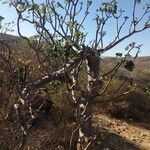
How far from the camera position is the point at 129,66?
12.7 ft

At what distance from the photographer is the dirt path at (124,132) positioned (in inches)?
360

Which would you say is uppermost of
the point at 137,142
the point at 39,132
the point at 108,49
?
the point at 108,49

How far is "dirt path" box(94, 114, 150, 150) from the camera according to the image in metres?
9.14

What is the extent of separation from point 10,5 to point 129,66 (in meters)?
1.47

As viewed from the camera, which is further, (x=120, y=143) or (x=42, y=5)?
(x=120, y=143)

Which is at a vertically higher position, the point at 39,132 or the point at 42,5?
the point at 42,5

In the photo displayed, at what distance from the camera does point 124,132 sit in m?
10.2

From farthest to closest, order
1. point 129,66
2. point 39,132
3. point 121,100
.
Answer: point 121,100, point 39,132, point 129,66

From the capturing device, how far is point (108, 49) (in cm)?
494

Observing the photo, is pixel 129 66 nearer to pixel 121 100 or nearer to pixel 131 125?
pixel 131 125

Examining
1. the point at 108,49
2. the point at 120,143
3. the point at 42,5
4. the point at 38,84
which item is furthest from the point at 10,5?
the point at 120,143

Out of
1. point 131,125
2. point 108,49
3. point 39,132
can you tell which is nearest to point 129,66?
point 108,49

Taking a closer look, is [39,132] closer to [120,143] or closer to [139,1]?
[120,143]

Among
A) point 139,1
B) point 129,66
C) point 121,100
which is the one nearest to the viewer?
point 129,66
